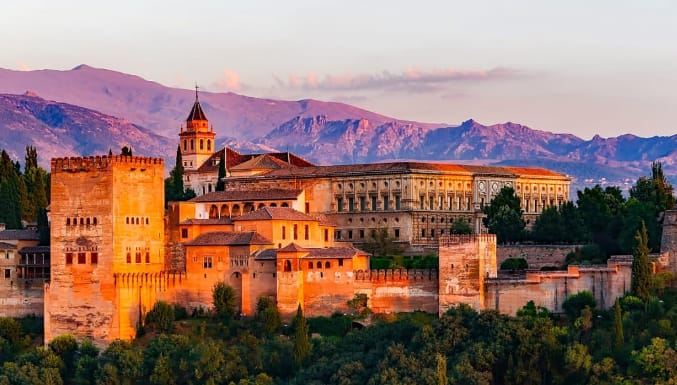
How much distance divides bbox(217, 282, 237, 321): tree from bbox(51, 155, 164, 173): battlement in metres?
6.73

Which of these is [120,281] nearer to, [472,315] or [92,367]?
[92,367]

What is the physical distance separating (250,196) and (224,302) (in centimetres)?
1198

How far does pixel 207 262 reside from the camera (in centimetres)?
6575

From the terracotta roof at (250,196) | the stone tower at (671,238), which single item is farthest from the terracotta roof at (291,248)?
the stone tower at (671,238)

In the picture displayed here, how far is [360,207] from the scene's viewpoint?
80875 millimetres

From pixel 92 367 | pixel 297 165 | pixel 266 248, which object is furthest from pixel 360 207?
pixel 92 367

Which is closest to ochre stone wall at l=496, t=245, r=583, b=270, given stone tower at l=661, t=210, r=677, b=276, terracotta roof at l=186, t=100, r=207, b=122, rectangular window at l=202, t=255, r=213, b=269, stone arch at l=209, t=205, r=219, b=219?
stone tower at l=661, t=210, r=677, b=276

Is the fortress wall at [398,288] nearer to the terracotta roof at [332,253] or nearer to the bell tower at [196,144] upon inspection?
the terracotta roof at [332,253]

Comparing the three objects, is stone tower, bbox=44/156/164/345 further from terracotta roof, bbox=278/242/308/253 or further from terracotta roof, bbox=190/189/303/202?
terracotta roof, bbox=190/189/303/202

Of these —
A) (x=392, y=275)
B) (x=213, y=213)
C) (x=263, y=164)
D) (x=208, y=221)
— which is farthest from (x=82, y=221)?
(x=263, y=164)

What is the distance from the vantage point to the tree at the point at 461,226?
257 ft

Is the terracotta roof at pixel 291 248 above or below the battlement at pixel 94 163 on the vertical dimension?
below

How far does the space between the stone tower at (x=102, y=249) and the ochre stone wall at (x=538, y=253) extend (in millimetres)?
16418

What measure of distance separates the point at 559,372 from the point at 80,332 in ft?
69.7
